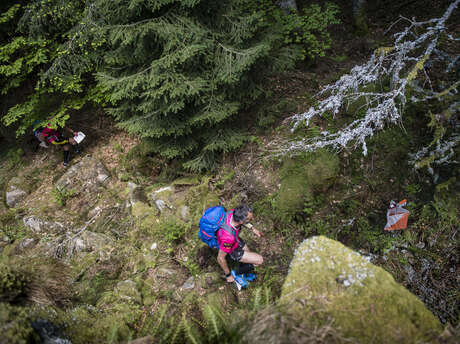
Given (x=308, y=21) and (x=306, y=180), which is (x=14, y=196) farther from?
(x=308, y=21)

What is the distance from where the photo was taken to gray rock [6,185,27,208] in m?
8.29

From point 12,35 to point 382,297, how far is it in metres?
11.6

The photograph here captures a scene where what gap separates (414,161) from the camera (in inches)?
187

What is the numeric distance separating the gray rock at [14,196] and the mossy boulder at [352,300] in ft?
33.4

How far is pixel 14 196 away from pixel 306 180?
10.2 m

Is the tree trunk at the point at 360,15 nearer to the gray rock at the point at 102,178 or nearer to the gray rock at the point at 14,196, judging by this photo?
the gray rock at the point at 102,178

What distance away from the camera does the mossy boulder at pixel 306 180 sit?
5.21 meters

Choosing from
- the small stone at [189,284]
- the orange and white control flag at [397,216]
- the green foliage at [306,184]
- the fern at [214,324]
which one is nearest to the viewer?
the fern at [214,324]

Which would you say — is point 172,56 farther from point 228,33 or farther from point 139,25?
point 228,33

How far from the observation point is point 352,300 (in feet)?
7.16

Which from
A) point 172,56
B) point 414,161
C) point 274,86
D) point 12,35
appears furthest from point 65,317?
point 12,35

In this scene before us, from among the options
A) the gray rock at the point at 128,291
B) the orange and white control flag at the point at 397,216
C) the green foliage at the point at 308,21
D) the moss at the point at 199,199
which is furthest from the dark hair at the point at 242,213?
the green foliage at the point at 308,21

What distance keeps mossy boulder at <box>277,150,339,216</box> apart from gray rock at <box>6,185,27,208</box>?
9.31 m

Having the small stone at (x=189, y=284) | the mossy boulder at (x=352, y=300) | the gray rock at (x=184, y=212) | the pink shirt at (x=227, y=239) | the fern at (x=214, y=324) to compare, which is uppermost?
the mossy boulder at (x=352, y=300)
